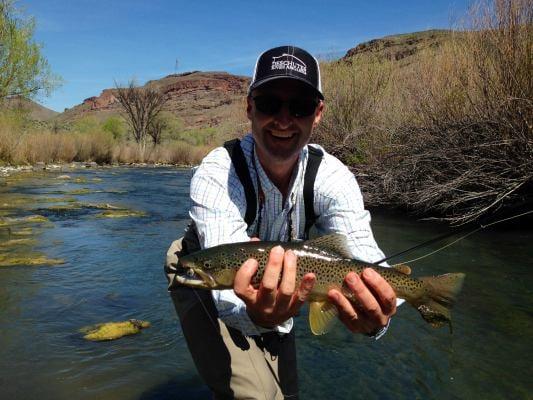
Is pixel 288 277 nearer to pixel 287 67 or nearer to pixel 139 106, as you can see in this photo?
pixel 287 67

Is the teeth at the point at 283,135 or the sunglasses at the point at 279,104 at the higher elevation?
the sunglasses at the point at 279,104

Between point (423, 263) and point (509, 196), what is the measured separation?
338cm

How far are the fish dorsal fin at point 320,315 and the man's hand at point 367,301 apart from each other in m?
0.06

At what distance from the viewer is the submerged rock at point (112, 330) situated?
4959mm

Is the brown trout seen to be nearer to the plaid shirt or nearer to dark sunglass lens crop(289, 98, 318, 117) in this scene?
the plaid shirt

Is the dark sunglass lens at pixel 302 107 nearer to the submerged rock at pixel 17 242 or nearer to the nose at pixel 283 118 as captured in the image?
the nose at pixel 283 118

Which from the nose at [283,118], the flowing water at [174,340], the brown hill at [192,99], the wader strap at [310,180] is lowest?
the flowing water at [174,340]

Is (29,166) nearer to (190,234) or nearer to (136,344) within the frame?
(136,344)

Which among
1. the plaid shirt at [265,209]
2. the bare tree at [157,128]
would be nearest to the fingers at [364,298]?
the plaid shirt at [265,209]

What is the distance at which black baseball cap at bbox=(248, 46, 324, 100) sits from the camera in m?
2.66

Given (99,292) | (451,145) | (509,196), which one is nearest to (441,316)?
(99,292)

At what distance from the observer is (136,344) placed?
489 centimetres

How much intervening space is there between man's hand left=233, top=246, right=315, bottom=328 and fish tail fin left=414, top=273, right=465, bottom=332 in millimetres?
648

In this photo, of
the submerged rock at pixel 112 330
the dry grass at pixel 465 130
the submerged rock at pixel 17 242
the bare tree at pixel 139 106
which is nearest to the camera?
the submerged rock at pixel 112 330
